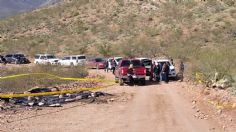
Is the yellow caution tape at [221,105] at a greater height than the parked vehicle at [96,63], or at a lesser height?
lesser

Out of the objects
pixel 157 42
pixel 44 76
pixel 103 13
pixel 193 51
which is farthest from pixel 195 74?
pixel 103 13

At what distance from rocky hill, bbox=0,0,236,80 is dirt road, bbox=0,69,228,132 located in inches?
1252

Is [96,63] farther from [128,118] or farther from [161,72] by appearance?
[128,118]

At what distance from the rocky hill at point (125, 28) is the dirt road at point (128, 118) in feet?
104

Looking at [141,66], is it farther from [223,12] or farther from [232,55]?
[223,12]

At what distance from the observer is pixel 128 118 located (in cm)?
1980

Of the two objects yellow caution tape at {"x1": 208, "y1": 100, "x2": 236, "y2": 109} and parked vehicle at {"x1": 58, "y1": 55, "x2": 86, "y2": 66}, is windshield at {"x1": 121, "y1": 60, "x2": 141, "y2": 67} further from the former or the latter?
parked vehicle at {"x1": 58, "y1": 55, "x2": 86, "y2": 66}

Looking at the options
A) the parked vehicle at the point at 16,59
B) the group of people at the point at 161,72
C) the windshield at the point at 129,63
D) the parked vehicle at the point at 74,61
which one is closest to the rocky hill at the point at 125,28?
the parked vehicle at the point at 74,61

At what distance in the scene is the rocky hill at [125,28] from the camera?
6956cm

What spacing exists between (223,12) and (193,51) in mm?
24082

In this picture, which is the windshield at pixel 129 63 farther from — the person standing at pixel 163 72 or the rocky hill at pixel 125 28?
the rocky hill at pixel 125 28

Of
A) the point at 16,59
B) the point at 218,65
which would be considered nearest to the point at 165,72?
the point at 218,65

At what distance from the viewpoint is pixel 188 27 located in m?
75.2

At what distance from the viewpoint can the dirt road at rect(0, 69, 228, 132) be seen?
1761 cm
